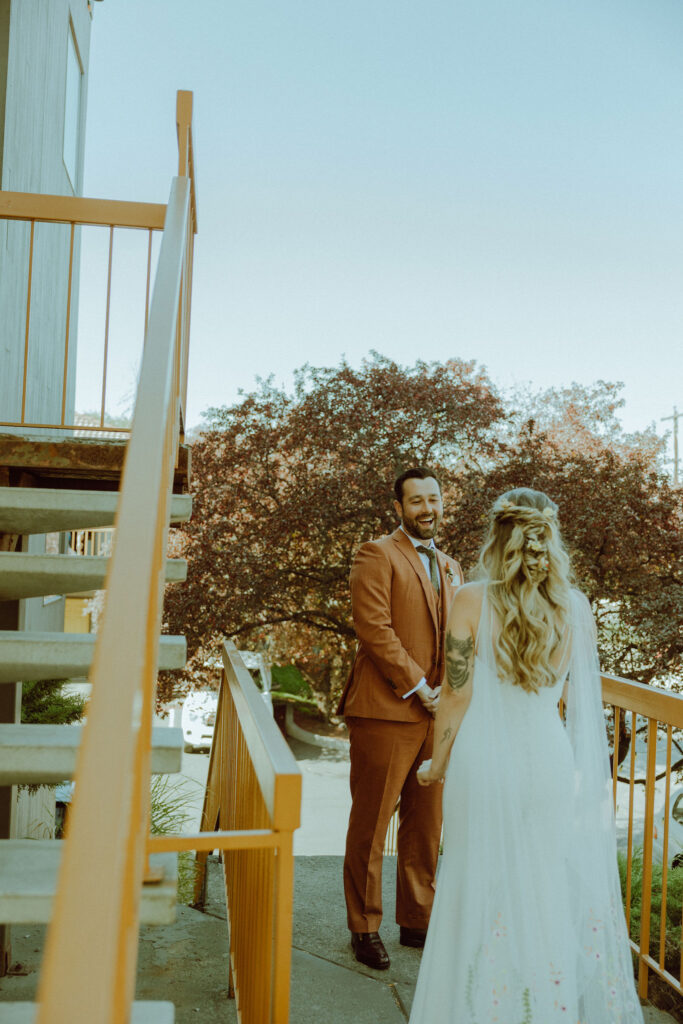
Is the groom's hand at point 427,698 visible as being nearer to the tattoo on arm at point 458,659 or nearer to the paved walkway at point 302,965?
the tattoo on arm at point 458,659

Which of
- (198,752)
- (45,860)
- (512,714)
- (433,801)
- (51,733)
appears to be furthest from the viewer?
(198,752)

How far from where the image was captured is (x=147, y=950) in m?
3.35

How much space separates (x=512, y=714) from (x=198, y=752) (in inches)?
497

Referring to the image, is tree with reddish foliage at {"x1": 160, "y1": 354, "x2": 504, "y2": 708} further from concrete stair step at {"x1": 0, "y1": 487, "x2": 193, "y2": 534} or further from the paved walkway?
concrete stair step at {"x1": 0, "y1": 487, "x2": 193, "y2": 534}

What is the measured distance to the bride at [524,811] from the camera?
216 cm

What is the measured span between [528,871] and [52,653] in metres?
1.46

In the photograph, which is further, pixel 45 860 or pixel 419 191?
pixel 419 191

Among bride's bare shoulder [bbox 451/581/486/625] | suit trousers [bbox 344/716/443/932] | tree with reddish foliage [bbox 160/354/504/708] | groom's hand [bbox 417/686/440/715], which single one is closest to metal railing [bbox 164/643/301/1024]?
suit trousers [bbox 344/716/443/932]

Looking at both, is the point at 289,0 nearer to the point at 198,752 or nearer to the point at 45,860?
the point at 198,752

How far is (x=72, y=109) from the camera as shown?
685 cm

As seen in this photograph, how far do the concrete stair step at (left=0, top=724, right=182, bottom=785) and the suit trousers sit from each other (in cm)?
135

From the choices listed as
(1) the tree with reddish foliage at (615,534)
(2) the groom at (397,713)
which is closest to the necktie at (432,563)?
(2) the groom at (397,713)

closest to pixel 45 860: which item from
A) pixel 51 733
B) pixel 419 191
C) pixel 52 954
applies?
pixel 51 733

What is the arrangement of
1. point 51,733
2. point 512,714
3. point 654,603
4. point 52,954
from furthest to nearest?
point 654,603 < point 512,714 < point 51,733 < point 52,954
